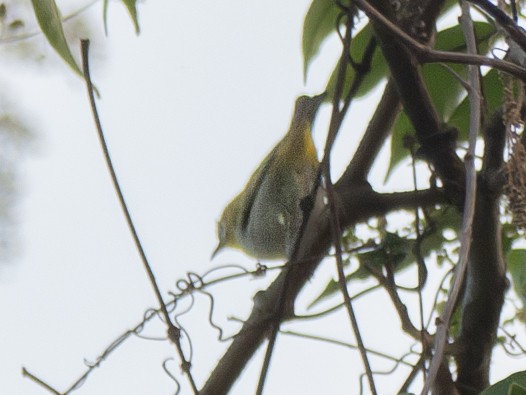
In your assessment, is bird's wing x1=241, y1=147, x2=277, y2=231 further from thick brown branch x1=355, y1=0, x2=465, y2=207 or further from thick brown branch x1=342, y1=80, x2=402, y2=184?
thick brown branch x1=355, y1=0, x2=465, y2=207

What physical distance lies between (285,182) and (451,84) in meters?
0.46

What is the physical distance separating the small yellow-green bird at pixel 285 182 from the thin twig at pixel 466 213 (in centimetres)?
44

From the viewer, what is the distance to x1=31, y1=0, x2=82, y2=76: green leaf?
67 centimetres

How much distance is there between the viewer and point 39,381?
803mm

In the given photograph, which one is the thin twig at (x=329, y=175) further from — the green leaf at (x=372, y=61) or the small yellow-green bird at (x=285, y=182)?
the small yellow-green bird at (x=285, y=182)

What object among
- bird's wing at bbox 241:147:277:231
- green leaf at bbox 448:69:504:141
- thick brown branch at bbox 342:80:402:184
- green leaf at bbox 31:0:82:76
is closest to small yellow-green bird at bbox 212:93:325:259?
bird's wing at bbox 241:147:277:231

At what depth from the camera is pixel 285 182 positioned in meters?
1.38

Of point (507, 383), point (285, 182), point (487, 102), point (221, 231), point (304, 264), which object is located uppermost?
point (221, 231)

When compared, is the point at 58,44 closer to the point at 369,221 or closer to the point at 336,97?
the point at 336,97

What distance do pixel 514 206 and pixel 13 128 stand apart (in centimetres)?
93

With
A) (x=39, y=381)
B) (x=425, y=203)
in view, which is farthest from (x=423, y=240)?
(x=39, y=381)

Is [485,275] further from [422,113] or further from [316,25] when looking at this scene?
[316,25]

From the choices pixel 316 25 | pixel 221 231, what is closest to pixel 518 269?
pixel 316 25

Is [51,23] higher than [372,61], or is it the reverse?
[372,61]
